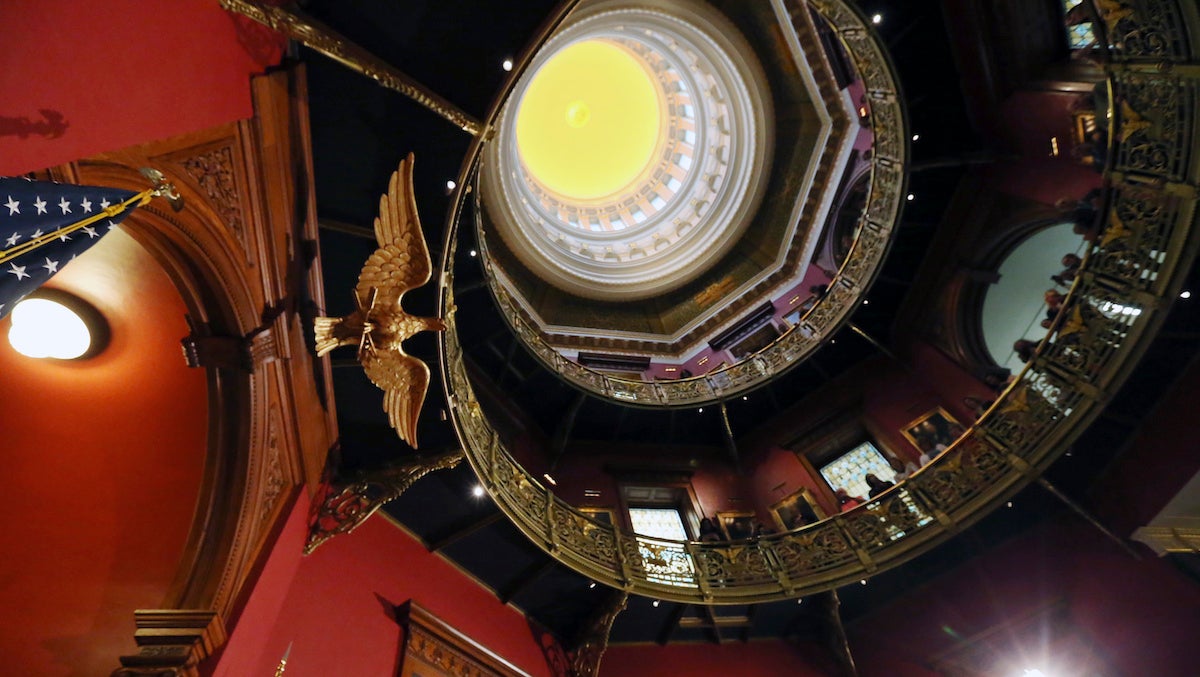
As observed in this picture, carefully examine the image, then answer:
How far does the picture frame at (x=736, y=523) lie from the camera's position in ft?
36.1

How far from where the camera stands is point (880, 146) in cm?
1106

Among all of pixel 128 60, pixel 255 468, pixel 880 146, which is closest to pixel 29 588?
pixel 255 468

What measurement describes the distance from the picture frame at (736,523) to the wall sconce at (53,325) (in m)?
9.55

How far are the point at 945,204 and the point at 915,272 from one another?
1.47 meters

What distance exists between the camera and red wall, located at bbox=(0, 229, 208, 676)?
4.84 m

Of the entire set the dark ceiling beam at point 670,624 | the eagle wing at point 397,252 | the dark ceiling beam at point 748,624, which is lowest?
the dark ceiling beam at point 748,624

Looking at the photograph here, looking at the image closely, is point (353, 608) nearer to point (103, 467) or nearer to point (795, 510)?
point (103, 467)

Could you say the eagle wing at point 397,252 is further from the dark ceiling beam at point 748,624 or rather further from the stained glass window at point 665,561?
the dark ceiling beam at point 748,624

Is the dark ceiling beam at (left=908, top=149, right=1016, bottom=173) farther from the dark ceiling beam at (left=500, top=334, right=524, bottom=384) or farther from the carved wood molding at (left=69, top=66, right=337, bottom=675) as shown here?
the carved wood molding at (left=69, top=66, right=337, bottom=675)

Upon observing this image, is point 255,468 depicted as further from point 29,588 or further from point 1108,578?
point 1108,578

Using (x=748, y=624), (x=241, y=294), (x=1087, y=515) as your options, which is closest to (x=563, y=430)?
(x=748, y=624)

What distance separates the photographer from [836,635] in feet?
30.4

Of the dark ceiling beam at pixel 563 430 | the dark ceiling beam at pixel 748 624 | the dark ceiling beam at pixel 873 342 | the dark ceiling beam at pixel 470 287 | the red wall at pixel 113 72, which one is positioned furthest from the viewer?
the dark ceiling beam at pixel 873 342

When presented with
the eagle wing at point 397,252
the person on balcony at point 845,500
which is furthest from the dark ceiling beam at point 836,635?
the eagle wing at point 397,252
